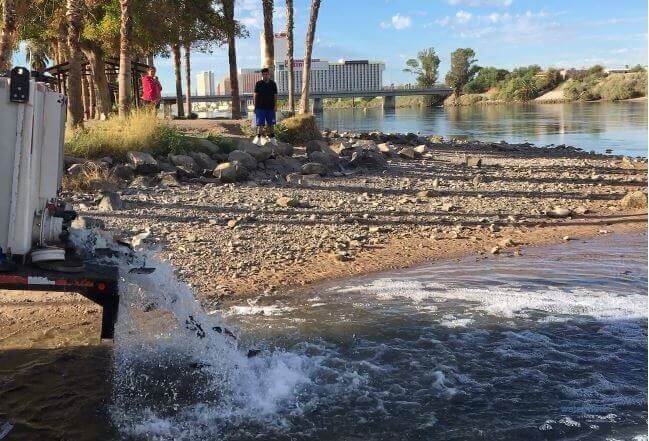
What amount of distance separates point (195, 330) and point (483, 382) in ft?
8.05

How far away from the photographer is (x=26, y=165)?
4.48 meters

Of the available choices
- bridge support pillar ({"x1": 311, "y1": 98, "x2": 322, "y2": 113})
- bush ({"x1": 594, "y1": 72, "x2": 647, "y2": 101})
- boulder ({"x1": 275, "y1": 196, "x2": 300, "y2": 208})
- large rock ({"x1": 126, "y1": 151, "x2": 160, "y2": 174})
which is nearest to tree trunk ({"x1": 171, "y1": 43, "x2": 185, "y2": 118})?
large rock ({"x1": 126, "y1": 151, "x2": 160, "y2": 174})

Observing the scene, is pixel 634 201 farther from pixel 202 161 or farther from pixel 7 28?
pixel 7 28

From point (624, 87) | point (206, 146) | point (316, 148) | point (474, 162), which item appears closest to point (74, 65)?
point (206, 146)

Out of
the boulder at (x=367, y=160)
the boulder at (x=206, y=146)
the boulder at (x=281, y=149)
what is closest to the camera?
the boulder at (x=206, y=146)

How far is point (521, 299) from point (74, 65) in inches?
522

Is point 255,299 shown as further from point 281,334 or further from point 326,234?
point 326,234

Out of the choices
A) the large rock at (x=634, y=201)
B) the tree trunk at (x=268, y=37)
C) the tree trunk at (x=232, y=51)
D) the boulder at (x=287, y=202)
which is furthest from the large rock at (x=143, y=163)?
the tree trunk at (x=232, y=51)

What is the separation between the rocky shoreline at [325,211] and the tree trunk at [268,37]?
6.66 m

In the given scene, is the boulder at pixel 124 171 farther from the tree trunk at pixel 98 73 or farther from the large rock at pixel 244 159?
the tree trunk at pixel 98 73

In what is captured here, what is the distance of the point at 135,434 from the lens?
4730 millimetres

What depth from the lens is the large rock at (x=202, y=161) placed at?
14.7 metres

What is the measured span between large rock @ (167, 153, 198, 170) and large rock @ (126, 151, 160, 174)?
1.74 feet

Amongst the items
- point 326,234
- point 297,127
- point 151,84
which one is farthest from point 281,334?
point 151,84
